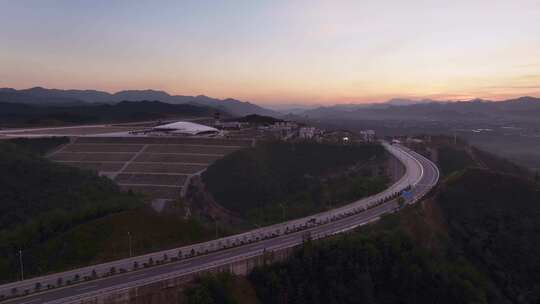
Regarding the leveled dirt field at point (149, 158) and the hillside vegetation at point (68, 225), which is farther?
the leveled dirt field at point (149, 158)

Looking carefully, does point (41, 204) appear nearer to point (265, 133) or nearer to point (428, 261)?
point (428, 261)

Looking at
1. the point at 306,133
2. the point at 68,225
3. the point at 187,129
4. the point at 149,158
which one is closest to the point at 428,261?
the point at 68,225

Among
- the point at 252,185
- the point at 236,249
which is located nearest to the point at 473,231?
the point at 236,249

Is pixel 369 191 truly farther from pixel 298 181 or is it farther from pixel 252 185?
pixel 252 185

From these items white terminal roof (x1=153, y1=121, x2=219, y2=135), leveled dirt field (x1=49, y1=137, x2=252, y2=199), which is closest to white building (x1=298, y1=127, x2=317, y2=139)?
leveled dirt field (x1=49, y1=137, x2=252, y2=199)

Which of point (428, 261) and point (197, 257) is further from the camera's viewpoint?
point (428, 261)

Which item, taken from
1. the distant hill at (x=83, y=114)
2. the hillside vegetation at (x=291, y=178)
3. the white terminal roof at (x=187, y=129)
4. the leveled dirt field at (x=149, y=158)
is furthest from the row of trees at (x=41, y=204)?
the distant hill at (x=83, y=114)

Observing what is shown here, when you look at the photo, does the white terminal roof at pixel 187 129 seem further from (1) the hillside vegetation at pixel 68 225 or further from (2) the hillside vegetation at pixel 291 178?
(1) the hillside vegetation at pixel 68 225
